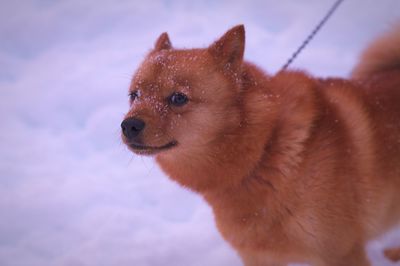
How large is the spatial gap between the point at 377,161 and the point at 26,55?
5307 mm

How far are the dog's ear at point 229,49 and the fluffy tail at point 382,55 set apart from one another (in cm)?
125

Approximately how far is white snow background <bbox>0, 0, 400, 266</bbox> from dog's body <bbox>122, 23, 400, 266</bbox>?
3.13 feet

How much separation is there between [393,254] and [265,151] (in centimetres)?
147

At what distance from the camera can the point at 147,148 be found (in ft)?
6.61

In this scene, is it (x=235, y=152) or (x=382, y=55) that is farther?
(x=382, y=55)

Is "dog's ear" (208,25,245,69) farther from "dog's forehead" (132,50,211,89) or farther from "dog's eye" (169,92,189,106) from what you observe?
"dog's eye" (169,92,189,106)

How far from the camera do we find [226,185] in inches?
83.6

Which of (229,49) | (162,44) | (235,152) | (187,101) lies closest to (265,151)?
(235,152)

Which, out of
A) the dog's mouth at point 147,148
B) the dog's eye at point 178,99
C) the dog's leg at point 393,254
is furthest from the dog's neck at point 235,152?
the dog's leg at point 393,254

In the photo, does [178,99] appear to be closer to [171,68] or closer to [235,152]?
[171,68]

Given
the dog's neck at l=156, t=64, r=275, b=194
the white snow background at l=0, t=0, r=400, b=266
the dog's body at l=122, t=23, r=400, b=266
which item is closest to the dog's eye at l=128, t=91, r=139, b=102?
the dog's body at l=122, t=23, r=400, b=266

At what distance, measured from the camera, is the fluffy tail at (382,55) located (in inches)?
110

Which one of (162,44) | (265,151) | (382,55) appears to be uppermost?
(162,44)

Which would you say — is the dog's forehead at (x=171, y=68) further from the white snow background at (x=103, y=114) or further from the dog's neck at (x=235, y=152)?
the white snow background at (x=103, y=114)
